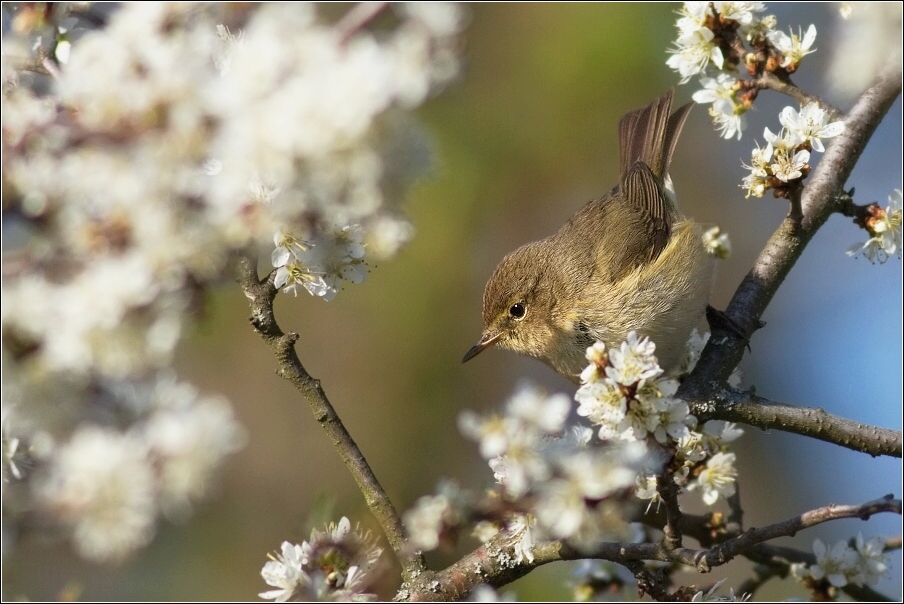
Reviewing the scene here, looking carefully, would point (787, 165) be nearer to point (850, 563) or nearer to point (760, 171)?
point (760, 171)

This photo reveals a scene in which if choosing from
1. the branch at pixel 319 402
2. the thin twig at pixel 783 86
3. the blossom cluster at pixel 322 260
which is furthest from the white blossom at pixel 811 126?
the branch at pixel 319 402

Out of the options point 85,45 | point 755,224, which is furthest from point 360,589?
point 755,224

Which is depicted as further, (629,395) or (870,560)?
(870,560)

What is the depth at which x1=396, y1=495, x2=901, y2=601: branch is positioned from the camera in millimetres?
1752

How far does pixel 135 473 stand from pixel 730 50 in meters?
2.11

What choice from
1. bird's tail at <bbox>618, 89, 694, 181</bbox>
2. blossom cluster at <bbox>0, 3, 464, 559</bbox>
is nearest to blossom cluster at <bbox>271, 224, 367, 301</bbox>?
blossom cluster at <bbox>0, 3, 464, 559</bbox>

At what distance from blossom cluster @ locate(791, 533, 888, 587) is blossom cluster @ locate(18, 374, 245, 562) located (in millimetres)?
1862

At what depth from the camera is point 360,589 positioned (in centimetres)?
179

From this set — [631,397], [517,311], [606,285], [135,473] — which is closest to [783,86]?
[606,285]

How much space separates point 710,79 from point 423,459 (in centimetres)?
358

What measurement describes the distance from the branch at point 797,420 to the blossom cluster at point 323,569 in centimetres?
97

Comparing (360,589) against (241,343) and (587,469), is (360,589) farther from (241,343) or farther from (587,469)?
(241,343)

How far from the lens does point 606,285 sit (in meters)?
3.47

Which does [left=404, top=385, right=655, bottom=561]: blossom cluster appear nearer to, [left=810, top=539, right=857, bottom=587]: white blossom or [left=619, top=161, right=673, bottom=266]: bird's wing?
[left=810, top=539, right=857, bottom=587]: white blossom
